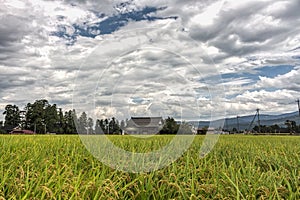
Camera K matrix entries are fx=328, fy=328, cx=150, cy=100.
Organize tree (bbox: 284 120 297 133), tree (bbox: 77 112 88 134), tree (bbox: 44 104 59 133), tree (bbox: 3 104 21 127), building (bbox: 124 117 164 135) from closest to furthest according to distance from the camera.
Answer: tree (bbox: 77 112 88 134), building (bbox: 124 117 164 135), tree (bbox: 284 120 297 133), tree (bbox: 44 104 59 133), tree (bbox: 3 104 21 127)

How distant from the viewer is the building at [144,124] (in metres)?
7.25

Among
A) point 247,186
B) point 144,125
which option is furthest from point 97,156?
point 144,125

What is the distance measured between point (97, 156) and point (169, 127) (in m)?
4.86

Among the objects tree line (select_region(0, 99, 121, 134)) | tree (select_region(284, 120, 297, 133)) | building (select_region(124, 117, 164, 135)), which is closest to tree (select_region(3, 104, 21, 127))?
tree line (select_region(0, 99, 121, 134))

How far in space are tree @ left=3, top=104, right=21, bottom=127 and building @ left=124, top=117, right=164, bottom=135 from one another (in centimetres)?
7130

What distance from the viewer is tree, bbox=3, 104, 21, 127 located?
7445cm

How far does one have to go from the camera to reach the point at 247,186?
9.62ft

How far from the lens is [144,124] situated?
805 centimetres

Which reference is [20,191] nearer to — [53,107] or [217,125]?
[217,125]

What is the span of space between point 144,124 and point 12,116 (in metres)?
74.1

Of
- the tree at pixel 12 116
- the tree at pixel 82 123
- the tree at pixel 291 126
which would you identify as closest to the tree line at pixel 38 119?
the tree at pixel 12 116

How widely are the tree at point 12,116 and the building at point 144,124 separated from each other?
71.3 metres

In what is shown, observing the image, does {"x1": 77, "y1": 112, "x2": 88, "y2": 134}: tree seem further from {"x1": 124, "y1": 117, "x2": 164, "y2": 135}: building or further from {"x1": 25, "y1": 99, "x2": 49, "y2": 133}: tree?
{"x1": 25, "y1": 99, "x2": 49, "y2": 133}: tree

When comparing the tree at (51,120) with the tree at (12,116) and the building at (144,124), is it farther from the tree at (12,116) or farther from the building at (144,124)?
the building at (144,124)
